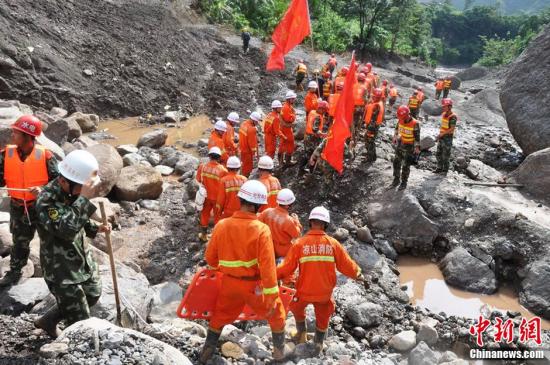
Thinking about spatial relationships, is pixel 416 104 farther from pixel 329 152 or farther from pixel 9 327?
pixel 9 327

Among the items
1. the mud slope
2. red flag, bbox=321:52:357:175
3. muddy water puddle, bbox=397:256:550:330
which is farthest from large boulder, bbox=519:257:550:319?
the mud slope

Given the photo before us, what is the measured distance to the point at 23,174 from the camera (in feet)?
15.9

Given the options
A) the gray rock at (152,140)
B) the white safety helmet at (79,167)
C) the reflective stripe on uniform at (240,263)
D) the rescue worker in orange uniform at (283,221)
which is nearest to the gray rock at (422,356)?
the rescue worker in orange uniform at (283,221)

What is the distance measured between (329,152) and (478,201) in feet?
10.4

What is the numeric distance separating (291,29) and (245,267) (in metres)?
5.96

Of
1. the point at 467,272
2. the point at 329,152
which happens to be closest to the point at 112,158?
the point at 329,152

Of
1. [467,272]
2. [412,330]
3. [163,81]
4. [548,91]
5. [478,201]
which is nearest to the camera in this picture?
[412,330]

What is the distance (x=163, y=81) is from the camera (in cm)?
1700

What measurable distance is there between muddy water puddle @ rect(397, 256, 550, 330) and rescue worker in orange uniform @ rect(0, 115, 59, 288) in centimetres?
568

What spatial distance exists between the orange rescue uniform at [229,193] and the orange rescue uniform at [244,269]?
254cm

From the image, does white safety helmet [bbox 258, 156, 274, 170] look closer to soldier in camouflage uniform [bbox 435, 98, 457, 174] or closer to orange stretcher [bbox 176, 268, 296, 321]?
orange stretcher [bbox 176, 268, 296, 321]

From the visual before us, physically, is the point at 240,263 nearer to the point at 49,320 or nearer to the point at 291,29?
the point at 49,320

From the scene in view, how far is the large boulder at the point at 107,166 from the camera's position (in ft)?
28.3

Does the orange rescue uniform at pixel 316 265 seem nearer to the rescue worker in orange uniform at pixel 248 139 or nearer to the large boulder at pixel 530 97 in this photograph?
the rescue worker in orange uniform at pixel 248 139
